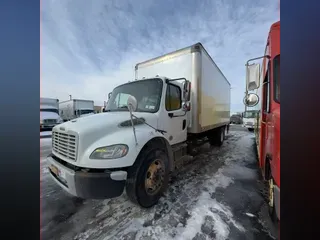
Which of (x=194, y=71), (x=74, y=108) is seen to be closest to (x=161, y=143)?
(x=194, y=71)

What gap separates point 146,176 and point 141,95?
1.74 metres

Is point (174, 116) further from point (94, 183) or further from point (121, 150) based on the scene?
point (94, 183)

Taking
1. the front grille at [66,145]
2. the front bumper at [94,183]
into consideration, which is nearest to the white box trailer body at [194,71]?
the front bumper at [94,183]

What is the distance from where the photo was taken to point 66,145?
2.28m

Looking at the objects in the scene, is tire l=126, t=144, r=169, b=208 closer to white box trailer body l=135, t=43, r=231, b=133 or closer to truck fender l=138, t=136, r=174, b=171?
truck fender l=138, t=136, r=174, b=171

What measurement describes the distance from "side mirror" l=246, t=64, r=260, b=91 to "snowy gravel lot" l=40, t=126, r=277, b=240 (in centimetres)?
217

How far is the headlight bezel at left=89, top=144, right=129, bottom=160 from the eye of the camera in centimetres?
203

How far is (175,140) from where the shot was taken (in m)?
3.67

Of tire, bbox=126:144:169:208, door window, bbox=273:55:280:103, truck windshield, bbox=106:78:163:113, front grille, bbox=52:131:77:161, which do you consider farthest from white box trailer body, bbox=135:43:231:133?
front grille, bbox=52:131:77:161

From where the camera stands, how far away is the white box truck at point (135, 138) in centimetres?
203

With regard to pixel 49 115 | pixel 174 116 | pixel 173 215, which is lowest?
pixel 173 215
